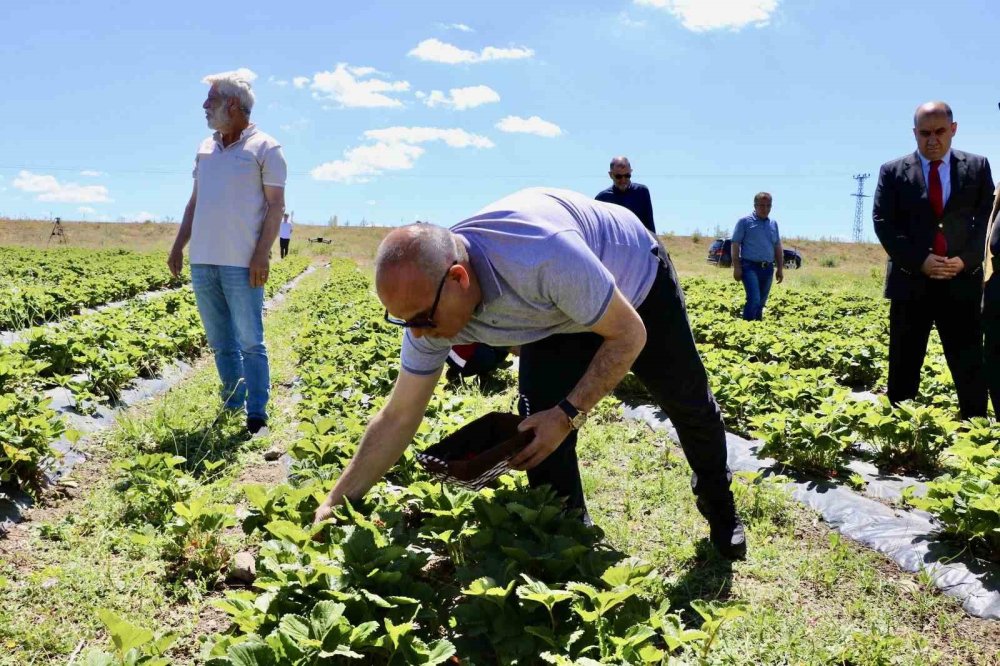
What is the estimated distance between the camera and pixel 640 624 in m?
1.98

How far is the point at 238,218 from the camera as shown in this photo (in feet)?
Answer: 13.9

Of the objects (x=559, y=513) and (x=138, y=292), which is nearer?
(x=559, y=513)

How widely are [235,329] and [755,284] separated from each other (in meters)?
6.47

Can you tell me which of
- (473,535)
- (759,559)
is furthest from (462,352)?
(759,559)

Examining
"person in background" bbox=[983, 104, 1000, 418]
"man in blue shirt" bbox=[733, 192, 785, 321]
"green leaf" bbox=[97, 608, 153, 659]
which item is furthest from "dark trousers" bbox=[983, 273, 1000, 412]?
"man in blue shirt" bbox=[733, 192, 785, 321]

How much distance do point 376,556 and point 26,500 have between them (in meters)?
2.03

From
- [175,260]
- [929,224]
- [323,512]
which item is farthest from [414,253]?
[929,224]

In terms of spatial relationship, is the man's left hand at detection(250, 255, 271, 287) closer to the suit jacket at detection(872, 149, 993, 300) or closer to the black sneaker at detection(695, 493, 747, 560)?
the black sneaker at detection(695, 493, 747, 560)

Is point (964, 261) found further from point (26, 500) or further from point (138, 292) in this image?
point (138, 292)

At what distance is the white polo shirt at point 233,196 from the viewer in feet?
13.9

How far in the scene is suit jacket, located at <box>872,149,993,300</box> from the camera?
13.9 ft

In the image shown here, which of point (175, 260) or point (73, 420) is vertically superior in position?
point (175, 260)

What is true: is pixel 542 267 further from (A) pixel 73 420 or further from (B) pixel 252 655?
(A) pixel 73 420

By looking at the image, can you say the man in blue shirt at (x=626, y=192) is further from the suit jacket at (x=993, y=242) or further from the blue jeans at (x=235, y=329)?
the blue jeans at (x=235, y=329)
